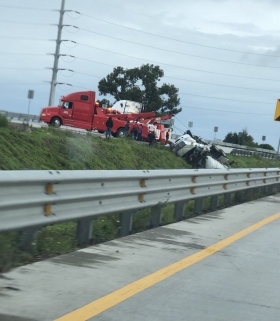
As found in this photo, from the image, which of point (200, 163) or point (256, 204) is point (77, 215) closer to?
point (256, 204)

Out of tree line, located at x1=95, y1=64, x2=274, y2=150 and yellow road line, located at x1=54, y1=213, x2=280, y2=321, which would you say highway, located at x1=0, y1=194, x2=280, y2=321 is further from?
tree line, located at x1=95, y1=64, x2=274, y2=150

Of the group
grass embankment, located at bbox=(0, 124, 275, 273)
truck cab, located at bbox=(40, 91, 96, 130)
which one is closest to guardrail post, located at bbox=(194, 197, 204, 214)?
grass embankment, located at bbox=(0, 124, 275, 273)

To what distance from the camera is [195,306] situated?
20.0ft

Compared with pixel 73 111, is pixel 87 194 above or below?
below

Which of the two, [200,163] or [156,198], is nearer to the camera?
[156,198]

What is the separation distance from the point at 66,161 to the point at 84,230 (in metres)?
15.0

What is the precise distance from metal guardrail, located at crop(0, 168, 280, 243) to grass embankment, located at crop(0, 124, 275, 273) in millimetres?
265

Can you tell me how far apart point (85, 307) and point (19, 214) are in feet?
4.63

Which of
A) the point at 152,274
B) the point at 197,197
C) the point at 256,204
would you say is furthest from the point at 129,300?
the point at 256,204

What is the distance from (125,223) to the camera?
9.41 metres

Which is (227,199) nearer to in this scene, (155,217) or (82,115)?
(155,217)

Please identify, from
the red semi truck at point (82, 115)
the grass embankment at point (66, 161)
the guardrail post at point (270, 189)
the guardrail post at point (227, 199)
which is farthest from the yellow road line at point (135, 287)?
the red semi truck at point (82, 115)

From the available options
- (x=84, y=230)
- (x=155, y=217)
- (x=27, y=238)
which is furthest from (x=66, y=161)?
(x=27, y=238)

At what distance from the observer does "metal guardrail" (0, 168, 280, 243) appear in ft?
21.7
